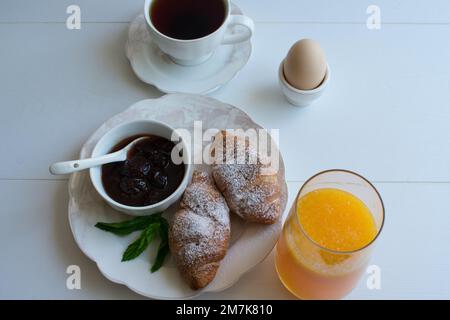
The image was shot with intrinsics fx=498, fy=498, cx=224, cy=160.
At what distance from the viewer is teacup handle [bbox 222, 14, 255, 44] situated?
1.28m

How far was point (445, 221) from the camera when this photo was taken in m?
1.21

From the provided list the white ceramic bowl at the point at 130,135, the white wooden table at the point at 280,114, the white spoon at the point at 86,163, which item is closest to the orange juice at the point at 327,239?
the white wooden table at the point at 280,114

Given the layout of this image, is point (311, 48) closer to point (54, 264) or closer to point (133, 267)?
point (133, 267)

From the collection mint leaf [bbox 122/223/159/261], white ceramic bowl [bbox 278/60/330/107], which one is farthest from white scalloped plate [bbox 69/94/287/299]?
white ceramic bowl [bbox 278/60/330/107]

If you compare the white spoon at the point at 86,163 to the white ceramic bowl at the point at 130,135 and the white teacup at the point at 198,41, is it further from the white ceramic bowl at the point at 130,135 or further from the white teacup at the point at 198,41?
the white teacup at the point at 198,41

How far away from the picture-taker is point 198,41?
1228mm

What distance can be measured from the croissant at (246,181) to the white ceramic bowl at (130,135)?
0.08 m

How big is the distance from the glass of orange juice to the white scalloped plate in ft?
0.32

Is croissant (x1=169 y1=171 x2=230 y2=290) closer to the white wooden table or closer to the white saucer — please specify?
the white wooden table

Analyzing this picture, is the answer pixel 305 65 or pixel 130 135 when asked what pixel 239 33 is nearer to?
pixel 305 65

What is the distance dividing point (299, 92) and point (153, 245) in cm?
52

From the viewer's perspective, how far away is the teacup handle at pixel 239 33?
1.28 metres
